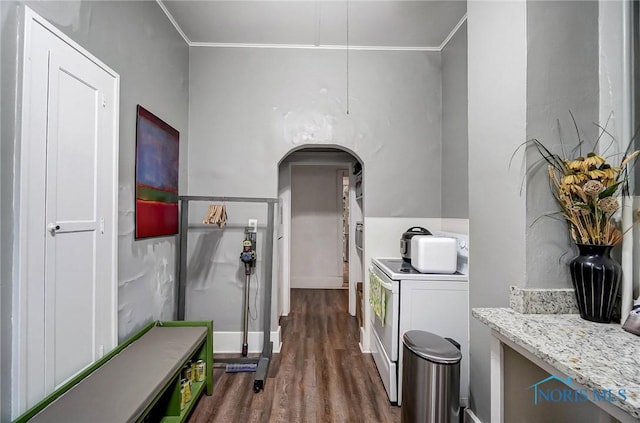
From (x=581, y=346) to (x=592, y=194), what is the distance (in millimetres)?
561

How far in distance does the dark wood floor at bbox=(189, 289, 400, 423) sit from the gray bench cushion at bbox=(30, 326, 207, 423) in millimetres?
542

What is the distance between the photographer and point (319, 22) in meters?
2.44

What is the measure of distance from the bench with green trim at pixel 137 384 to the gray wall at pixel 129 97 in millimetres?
140

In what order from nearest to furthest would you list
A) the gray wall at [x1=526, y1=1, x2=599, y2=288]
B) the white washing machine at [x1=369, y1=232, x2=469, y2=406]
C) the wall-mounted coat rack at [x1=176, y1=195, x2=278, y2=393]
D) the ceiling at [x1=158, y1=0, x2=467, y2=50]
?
the gray wall at [x1=526, y1=1, x2=599, y2=288] < the white washing machine at [x1=369, y1=232, x2=469, y2=406] < the ceiling at [x1=158, y1=0, x2=467, y2=50] < the wall-mounted coat rack at [x1=176, y1=195, x2=278, y2=393]

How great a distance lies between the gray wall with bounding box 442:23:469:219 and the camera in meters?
2.42

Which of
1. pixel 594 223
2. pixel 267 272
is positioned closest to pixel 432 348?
pixel 594 223

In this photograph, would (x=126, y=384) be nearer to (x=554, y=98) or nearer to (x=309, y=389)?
(x=309, y=389)

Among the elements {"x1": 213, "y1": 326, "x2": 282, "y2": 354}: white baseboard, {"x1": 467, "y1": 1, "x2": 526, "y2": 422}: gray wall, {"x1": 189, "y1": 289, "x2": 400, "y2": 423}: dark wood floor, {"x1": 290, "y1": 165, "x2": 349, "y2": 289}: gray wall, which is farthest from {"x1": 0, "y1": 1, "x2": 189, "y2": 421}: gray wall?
{"x1": 290, "y1": 165, "x2": 349, "y2": 289}: gray wall

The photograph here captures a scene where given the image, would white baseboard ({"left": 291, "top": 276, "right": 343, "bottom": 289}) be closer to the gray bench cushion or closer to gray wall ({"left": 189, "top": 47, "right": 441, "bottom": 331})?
gray wall ({"left": 189, "top": 47, "right": 441, "bottom": 331})

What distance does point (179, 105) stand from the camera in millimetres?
2582

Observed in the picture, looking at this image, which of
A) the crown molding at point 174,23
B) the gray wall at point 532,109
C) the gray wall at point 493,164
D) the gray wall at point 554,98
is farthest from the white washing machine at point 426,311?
the crown molding at point 174,23

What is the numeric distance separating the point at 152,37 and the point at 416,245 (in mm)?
2512

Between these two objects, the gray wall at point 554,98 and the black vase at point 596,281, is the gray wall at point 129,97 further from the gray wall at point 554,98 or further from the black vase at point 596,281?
the black vase at point 596,281

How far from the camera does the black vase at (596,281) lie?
108 cm
